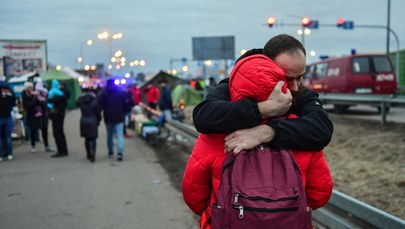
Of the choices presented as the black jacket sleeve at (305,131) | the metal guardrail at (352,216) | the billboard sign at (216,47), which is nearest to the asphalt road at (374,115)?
the billboard sign at (216,47)

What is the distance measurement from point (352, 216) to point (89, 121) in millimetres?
7182

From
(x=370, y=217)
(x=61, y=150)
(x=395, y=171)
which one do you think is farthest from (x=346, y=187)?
(x=61, y=150)

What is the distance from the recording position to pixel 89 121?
32.0 feet

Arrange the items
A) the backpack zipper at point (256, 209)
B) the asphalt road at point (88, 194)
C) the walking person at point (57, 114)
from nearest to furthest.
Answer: the backpack zipper at point (256, 209) < the asphalt road at point (88, 194) < the walking person at point (57, 114)

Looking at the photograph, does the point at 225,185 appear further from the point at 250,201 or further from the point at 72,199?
the point at 72,199

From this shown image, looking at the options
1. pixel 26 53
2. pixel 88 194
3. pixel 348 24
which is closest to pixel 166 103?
pixel 88 194

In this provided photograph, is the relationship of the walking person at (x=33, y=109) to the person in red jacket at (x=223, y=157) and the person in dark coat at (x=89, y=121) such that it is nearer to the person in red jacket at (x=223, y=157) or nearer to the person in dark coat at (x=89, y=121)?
the person in dark coat at (x=89, y=121)

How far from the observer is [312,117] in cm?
204

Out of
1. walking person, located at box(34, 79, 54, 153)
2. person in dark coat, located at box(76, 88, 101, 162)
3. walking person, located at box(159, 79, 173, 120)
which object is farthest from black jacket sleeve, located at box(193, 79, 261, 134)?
walking person, located at box(159, 79, 173, 120)

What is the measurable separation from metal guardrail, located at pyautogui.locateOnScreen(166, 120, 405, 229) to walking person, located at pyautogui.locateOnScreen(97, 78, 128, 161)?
21.2 ft

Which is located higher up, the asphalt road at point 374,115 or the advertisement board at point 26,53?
the advertisement board at point 26,53

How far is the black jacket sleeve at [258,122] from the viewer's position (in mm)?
1915

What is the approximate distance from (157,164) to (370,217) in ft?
20.7

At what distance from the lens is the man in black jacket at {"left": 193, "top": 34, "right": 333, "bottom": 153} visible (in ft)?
6.27
